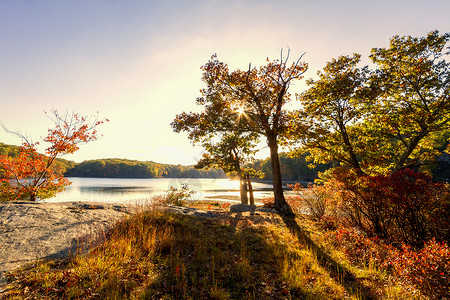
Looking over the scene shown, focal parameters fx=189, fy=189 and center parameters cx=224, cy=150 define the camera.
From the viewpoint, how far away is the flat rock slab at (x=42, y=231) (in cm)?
400

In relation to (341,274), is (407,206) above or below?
above

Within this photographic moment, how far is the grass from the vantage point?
3445 mm

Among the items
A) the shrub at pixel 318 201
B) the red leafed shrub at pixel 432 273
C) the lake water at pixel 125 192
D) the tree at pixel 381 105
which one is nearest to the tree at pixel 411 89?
the tree at pixel 381 105

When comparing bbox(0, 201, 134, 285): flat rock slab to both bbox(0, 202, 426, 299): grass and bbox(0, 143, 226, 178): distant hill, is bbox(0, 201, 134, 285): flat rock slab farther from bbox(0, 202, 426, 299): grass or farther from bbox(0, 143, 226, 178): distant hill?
bbox(0, 143, 226, 178): distant hill

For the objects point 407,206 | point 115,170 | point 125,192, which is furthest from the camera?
point 115,170

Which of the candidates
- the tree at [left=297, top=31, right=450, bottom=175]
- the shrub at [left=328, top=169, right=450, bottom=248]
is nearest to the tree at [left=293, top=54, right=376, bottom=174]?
the tree at [left=297, top=31, right=450, bottom=175]

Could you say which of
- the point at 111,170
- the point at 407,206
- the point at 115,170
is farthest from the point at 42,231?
the point at 111,170

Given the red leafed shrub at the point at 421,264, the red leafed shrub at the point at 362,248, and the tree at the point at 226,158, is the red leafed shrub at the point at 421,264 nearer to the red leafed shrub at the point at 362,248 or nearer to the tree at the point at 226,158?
the red leafed shrub at the point at 362,248

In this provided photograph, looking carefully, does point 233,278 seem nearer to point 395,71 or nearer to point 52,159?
point 52,159

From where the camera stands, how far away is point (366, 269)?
5383 mm

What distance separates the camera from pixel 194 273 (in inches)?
175

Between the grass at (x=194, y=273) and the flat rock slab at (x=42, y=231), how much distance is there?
→ 0.36 m

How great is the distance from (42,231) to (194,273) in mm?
4270

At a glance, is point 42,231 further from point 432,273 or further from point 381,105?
point 381,105
